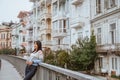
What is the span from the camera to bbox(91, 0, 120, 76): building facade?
101ft

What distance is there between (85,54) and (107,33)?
422 centimetres

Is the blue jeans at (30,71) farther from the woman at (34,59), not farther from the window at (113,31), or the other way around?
the window at (113,31)

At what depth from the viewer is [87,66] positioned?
36.3m

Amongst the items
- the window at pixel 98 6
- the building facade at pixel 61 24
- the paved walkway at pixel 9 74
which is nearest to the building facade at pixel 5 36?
the building facade at pixel 61 24

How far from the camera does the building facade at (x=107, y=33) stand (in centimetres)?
3065

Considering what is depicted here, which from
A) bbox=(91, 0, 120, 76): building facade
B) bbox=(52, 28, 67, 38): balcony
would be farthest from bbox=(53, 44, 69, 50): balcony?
bbox=(91, 0, 120, 76): building facade

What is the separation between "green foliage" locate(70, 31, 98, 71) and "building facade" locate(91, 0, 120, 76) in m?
0.69

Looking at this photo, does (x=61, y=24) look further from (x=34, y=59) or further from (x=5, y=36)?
(x=5, y=36)

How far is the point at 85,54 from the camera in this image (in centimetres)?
3578

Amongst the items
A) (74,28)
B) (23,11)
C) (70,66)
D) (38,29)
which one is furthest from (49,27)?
(23,11)

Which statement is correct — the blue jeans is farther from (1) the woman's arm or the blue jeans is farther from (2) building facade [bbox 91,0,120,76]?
(2) building facade [bbox 91,0,120,76]

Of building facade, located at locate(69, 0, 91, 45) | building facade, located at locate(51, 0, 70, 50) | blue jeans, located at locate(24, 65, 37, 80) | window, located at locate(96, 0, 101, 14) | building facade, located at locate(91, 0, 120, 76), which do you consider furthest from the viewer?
building facade, located at locate(51, 0, 70, 50)

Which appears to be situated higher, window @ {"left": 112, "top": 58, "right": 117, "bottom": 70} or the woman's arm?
the woman's arm

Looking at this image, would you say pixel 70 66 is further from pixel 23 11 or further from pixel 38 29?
pixel 23 11
